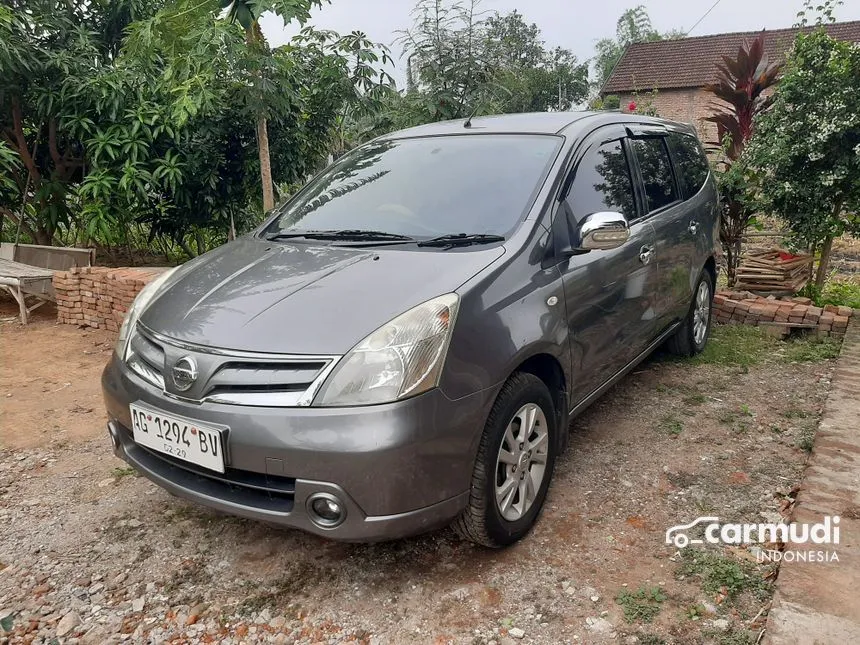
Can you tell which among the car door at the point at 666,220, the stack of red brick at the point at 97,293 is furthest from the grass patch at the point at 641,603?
the stack of red brick at the point at 97,293

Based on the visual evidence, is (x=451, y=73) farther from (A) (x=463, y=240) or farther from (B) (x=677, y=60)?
(B) (x=677, y=60)

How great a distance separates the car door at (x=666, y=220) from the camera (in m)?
3.62

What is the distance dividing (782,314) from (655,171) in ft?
6.91

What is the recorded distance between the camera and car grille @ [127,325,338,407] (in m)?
2.00

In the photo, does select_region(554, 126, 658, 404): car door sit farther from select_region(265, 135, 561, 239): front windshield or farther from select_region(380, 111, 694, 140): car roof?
select_region(265, 135, 561, 239): front windshield

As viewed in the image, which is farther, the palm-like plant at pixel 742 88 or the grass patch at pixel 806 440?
the palm-like plant at pixel 742 88

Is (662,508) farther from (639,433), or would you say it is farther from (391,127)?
(391,127)

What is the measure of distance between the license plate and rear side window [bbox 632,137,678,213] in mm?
2640

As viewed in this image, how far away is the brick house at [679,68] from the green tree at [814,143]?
21.4m

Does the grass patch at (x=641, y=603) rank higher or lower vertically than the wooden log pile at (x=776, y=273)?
lower

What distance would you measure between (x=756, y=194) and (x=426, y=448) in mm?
5021

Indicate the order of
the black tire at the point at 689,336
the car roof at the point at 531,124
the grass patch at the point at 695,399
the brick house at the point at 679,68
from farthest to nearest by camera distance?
the brick house at the point at 679,68
the black tire at the point at 689,336
the grass patch at the point at 695,399
the car roof at the point at 531,124

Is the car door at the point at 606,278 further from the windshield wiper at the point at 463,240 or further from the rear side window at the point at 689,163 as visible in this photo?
the rear side window at the point at 689,163

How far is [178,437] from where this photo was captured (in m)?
2.15
